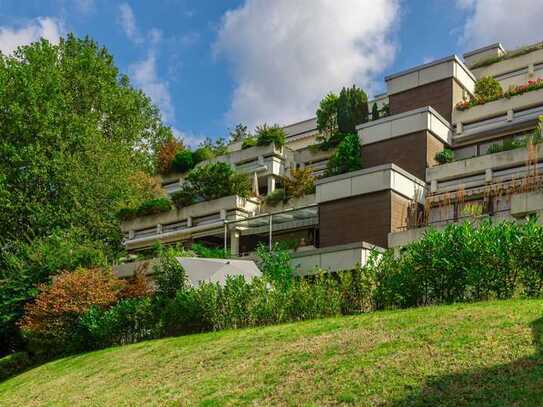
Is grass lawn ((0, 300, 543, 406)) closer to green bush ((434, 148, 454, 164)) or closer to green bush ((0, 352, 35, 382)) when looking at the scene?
green bush ((0, 352, 35, 382))

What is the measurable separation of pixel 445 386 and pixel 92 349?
51.2 feet

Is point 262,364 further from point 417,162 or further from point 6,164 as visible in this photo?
point 6,164

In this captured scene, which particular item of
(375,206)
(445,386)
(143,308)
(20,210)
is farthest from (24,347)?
(445,386)

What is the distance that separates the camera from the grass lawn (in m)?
11.4

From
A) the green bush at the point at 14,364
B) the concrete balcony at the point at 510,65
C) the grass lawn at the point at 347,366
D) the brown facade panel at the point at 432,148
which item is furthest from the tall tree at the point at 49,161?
the concrete balcony at the point at 510,65

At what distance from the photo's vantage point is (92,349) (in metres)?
24.4

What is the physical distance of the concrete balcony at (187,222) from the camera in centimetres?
3644

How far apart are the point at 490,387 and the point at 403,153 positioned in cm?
2153

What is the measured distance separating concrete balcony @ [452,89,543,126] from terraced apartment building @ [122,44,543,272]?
1.7 inches

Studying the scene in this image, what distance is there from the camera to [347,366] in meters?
13.4

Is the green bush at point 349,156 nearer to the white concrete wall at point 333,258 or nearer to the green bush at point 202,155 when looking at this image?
the white concrete wall at point 333,258

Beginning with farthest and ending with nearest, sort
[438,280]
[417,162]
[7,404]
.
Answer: [417,162] → [7,404] → [438,280]

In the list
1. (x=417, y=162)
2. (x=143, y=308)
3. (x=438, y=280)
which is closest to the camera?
(x=438, y=280)

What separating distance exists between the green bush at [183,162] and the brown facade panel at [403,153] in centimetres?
1552
